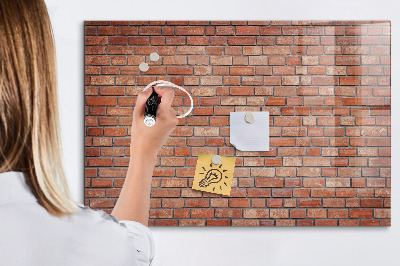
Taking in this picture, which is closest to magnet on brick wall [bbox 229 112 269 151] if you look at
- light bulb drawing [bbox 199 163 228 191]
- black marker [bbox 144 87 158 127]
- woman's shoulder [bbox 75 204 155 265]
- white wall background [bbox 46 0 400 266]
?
light bulb drawing [bbox 199 163 228 191]

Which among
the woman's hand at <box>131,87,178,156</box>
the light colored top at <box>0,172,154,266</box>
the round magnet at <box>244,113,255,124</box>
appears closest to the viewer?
the light colored top at <box>0,172,154,266</box>

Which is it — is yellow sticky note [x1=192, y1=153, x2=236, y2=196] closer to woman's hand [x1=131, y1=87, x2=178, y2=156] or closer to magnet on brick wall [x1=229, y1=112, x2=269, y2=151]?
magnet on brick wall [x1=229, y1=112, x2=269, y2=151]

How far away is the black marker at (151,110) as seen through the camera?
2.68ft

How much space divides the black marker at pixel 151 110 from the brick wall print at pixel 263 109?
2.54 ft

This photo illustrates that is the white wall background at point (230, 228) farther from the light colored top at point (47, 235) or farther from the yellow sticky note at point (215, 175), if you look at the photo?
the light colored top at point (47, 235)

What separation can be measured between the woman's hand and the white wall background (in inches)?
37.3

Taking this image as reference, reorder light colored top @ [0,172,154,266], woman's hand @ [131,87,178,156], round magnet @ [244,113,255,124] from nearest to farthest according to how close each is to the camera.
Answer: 1. light colored top @ [0,172,154,266]
2. woman's hand @ [131,87,178,156]
3. round magnet @ [244,113,255,124]

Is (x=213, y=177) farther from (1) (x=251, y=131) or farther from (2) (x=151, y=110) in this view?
(2) (x=151, y=110)

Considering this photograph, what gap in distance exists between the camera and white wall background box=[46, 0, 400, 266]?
5.57 feet

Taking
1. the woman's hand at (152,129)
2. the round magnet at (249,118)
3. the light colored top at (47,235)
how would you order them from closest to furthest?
the light colored top at (47,235), the woman's hand at (152,129), the round magnet at (249,118)

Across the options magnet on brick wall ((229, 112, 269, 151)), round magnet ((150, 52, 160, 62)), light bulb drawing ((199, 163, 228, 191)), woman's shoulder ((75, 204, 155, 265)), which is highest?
round magnet ((150, 52, 160, 62))

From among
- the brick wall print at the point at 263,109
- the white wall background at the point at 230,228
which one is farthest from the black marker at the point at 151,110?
the white wall background at the point at 230,228

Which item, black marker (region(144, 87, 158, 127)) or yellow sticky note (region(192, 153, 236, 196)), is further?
yellow sticky note (region(192, 153, 236, 196))

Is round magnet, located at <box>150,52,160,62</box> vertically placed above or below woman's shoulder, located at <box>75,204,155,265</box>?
above
